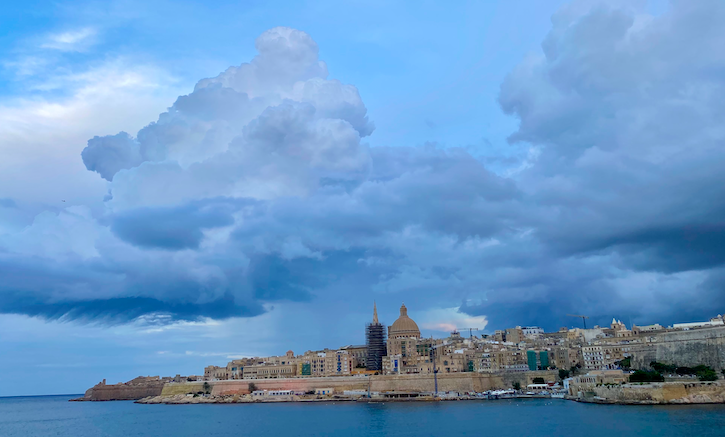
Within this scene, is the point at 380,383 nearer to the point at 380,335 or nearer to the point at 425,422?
the point at 380,335

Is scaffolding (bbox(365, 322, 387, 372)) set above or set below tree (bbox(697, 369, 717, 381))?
above

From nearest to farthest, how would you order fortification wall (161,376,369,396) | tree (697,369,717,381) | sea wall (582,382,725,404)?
sea wall (582,382,725,404)
tree (697,369,717,381)
fortification wall (161,376,369,396)

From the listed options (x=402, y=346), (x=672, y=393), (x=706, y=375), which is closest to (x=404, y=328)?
(x=402, y=346)

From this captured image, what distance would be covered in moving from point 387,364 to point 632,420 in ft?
178

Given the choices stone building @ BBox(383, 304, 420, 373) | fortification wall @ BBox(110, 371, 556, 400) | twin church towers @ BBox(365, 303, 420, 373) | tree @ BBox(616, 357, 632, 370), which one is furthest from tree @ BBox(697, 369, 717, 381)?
twin church towers @ BBox(365, 303, 420, 373)

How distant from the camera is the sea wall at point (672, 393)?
55.0 meters

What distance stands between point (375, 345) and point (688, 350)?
5170cm

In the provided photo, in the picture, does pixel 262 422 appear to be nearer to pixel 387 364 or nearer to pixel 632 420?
pixel 632 420

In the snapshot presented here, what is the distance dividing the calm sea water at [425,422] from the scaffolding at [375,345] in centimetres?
3301

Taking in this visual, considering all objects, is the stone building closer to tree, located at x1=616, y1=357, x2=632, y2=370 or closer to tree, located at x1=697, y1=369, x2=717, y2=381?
tree, located at x1=616, y1=357, x2=632, y2=370

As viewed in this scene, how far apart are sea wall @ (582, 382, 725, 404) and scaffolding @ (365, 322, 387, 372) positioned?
52483mm

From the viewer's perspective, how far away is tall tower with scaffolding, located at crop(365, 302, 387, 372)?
4198 inches

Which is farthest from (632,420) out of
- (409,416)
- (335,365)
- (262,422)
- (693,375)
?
(335,365)

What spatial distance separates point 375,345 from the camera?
109062 mm
